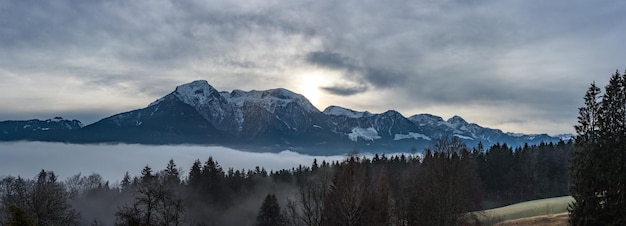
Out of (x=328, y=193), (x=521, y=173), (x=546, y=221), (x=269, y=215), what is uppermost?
(x=521, y=173)

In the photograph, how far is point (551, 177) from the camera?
112625 mm

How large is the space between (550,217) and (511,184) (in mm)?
65321

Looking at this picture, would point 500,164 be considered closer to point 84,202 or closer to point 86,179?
point 84,202

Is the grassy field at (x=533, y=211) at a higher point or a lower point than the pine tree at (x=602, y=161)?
lower

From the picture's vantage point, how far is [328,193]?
47938 mm

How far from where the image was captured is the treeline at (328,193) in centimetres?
4003

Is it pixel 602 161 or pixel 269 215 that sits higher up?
pixel 602 161

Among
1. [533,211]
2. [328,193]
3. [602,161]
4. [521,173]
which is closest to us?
[602,161]

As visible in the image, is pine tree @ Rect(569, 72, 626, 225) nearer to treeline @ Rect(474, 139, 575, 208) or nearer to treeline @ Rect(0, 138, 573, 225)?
treeline @ Rect(0, 138, 573, 225)

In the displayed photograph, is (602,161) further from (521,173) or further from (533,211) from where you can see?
(521,173)

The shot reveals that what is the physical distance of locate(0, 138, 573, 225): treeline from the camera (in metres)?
40.0

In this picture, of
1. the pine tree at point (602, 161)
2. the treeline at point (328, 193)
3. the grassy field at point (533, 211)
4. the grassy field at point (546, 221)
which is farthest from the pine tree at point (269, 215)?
the pine tree at point (602, 161)

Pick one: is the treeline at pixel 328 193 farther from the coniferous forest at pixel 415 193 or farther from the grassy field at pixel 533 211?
the grassy field at pixel 533 211

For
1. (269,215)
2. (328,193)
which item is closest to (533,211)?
(328,193)
